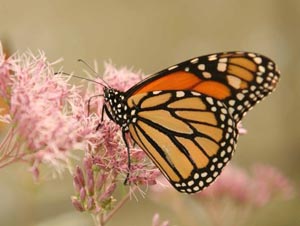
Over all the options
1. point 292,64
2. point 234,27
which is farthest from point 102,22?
point 292,64

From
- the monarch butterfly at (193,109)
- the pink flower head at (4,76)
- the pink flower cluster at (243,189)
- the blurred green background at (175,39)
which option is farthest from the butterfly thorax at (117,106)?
the blurred green background at (175,39)

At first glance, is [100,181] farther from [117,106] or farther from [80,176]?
[117,106]

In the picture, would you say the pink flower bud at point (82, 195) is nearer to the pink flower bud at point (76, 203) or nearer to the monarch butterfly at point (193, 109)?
the pink flower bud at point (76, 203)

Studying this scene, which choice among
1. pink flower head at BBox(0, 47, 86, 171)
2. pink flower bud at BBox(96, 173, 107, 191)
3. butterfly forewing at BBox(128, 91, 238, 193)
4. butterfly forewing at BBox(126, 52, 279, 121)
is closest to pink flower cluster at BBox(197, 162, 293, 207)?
butterfly forewing at BBox(128, 91, 238, 193)

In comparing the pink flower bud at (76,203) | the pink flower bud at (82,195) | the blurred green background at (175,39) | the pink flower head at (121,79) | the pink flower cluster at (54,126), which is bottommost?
the pink flower bud at (76,203)

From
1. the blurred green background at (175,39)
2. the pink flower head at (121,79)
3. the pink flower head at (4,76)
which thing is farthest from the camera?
the blurred green background at (175,39)

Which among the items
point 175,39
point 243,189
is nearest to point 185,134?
point 243,189
